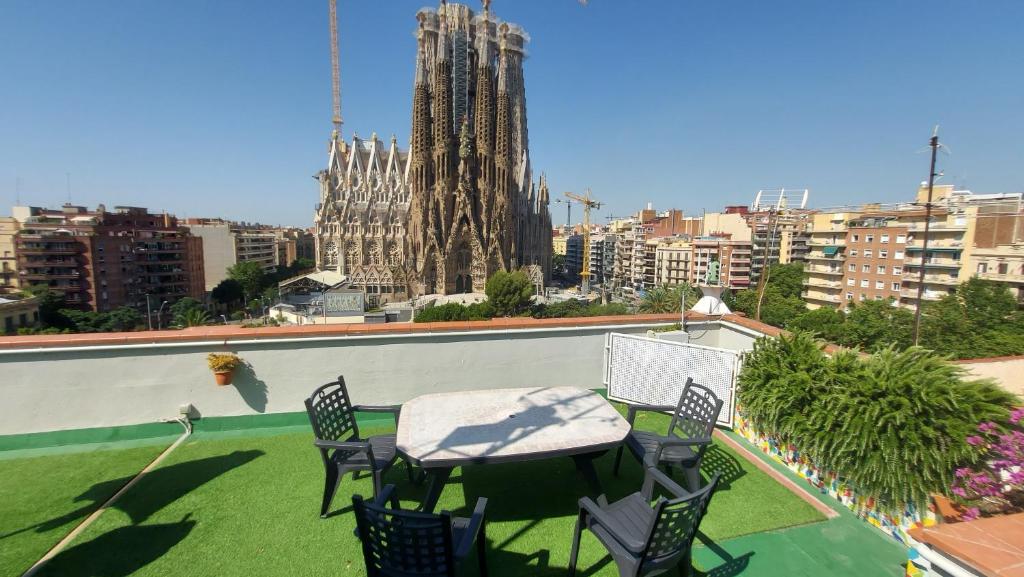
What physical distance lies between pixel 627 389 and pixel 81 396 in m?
5.10

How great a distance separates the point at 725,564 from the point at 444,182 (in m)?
41.8

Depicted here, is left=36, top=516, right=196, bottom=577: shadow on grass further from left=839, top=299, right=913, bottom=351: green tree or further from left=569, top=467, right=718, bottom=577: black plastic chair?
left=839, top=299, right=913, bottom=351: green tree

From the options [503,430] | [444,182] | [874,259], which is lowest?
[503,430]

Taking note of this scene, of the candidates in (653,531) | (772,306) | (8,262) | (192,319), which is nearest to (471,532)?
(653,531)

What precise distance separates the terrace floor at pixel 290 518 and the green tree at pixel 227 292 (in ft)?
157

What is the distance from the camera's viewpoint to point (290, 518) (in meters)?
2.65

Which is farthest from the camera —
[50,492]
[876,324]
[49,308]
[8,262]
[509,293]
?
[8,262]

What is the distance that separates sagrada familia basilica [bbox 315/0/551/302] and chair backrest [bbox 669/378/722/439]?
39225 mm

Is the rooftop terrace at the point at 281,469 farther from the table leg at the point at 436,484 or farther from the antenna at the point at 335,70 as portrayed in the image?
the antenna at the point at 335,70

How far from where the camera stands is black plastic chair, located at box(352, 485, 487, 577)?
1.64 m

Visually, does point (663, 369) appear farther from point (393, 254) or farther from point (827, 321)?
point (393, 254)

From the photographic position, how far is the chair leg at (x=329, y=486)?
2.61 meters

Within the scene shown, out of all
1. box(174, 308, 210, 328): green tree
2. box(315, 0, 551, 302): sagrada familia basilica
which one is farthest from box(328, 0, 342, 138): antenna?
box(174, 308, 210, 328): green tree

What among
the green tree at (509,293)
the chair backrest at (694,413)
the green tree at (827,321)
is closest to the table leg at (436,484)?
the chair backrest at (694,413)
